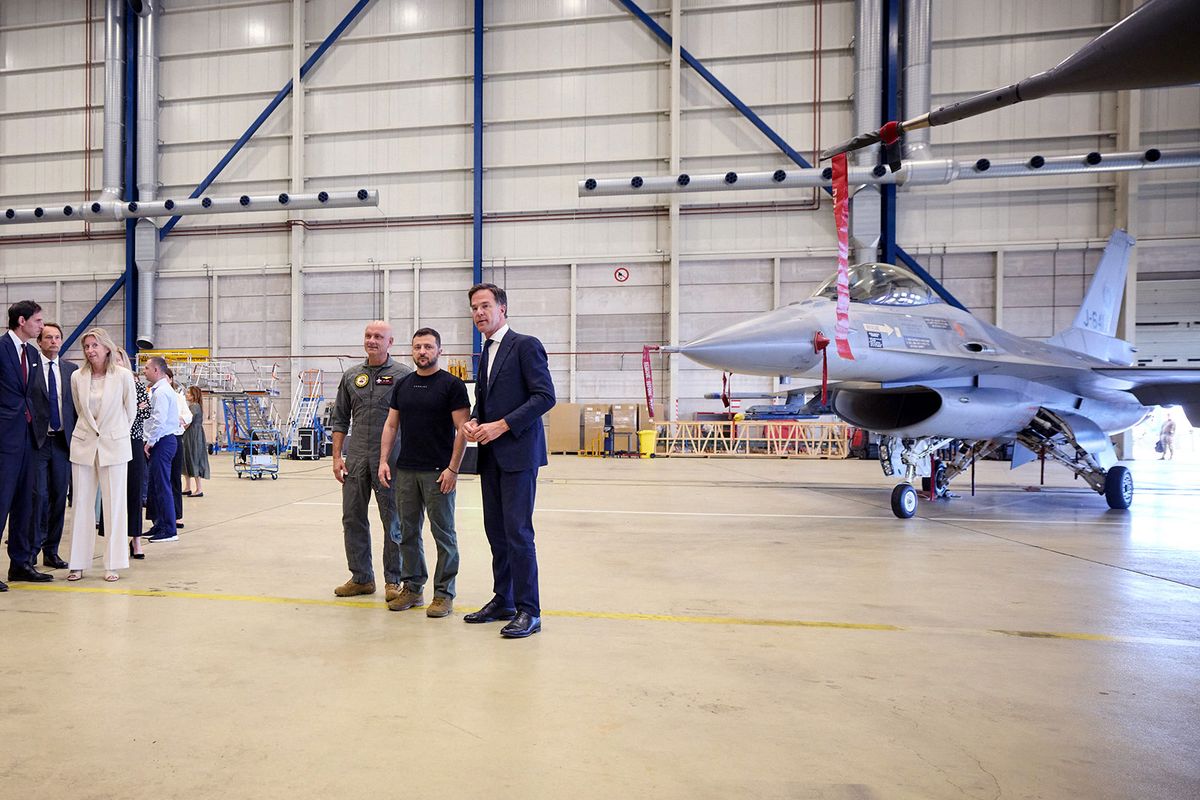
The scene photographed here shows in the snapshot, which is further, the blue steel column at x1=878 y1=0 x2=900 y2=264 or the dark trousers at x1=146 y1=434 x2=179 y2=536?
the blue steel column at x1=878 y1=0 x2=900 y2=264

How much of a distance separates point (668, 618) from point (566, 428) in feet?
48.8

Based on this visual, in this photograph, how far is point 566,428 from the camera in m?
18.6

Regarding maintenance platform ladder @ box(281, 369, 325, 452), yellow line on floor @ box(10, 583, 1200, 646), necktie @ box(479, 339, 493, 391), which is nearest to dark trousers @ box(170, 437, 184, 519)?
yellow line on floor @ box(10, 583, 1200, 646)

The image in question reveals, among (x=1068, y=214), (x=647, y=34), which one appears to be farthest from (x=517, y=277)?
(x=1068, y=214)

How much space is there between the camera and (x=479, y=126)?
62.6 feet

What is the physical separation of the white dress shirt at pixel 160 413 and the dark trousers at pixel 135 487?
0.24 meters

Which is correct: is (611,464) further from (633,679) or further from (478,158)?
(633,679)

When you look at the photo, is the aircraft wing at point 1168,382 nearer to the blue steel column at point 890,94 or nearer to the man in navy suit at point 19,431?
the blue steel column at point 890,94

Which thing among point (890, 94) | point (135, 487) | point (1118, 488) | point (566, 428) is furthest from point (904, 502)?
point (890, 94)

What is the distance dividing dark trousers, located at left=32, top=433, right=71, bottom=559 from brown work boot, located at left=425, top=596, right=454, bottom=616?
126 inches

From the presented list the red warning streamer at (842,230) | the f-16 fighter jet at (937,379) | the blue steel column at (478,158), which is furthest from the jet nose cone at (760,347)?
the blue steel column at (478,158)

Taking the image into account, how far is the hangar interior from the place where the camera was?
2291 mm

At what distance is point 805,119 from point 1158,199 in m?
9.51

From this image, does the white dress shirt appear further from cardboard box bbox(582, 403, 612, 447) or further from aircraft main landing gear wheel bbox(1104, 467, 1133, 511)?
cardboard box bbox(582, 403, 612, 447)
